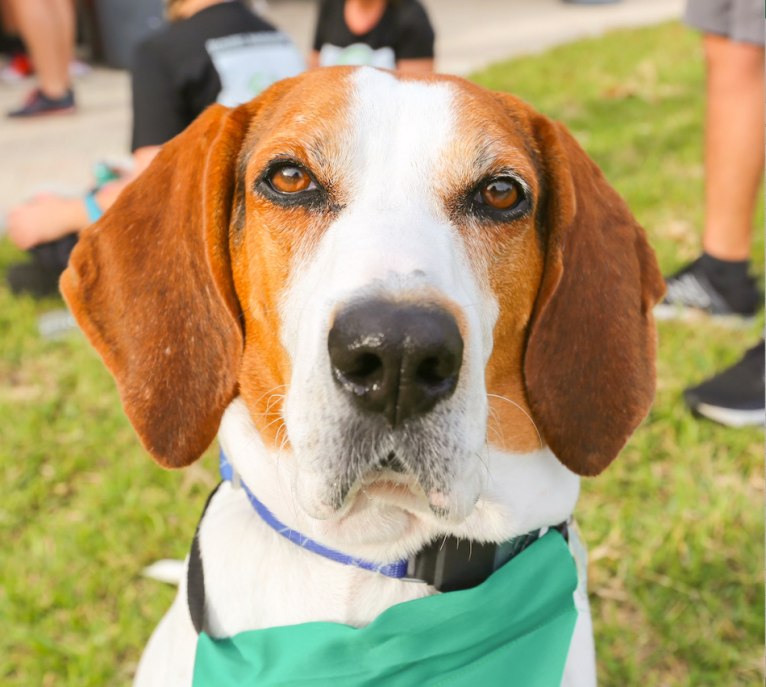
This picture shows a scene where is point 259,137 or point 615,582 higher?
point 259,137

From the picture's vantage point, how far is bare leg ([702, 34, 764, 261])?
432 centimetres

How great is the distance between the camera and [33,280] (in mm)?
5227

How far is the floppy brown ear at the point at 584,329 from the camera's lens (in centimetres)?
215

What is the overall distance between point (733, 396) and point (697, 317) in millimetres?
1018

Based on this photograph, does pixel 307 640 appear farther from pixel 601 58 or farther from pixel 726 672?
pixel 601 58

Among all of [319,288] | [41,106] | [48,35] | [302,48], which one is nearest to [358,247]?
[319,288]

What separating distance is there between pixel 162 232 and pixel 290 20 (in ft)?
38.3

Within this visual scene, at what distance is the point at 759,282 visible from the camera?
525cm

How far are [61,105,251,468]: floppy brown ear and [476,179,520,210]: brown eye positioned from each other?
693 mm

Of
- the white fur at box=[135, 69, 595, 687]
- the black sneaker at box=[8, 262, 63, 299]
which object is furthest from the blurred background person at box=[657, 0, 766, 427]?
the black sneaker at box=[8, 262, 63, 299]

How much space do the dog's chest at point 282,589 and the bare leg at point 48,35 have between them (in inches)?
288

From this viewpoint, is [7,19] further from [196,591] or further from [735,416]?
[196,591]

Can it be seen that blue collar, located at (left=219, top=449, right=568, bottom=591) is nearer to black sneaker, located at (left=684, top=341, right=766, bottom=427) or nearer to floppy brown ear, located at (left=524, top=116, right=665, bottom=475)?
floppy brown ear, located at (left=524, top=116, right=665, bottom=475)

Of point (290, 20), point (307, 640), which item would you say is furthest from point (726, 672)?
point (290, 20)
